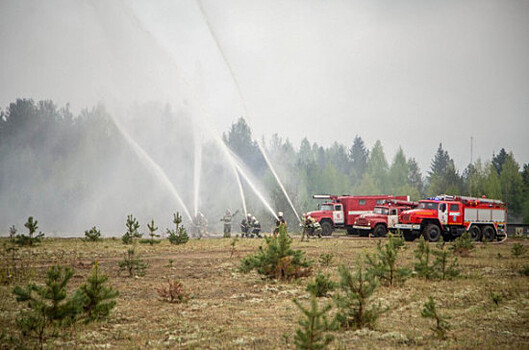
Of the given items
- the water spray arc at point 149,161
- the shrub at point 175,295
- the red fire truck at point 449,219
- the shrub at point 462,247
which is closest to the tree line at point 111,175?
the water spray arc at point 149,161

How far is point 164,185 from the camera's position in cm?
6600

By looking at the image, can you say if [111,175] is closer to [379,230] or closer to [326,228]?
[326,228]

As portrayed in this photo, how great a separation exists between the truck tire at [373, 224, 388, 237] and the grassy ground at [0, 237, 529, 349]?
17.0m

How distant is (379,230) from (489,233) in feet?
25.9

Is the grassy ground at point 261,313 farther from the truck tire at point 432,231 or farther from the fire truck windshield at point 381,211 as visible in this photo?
the fire truck windshield at point 381,211

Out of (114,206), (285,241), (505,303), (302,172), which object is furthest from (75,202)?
(505,303)

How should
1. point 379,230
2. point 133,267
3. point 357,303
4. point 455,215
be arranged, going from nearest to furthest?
point 357,303 < point 133,267 < point 455,215 < point 379,230

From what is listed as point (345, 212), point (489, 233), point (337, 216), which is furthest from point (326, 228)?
point (489, 233)

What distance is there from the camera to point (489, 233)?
33.2 m

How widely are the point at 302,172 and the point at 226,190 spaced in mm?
25172

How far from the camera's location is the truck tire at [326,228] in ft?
128

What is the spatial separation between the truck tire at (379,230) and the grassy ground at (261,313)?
55.7 ft

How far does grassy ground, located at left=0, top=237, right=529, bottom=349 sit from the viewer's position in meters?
7.84

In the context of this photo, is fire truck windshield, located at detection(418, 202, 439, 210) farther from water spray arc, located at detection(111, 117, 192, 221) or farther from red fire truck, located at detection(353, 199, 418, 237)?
water spray arc, located at detection(111, 117, 192, 221)
